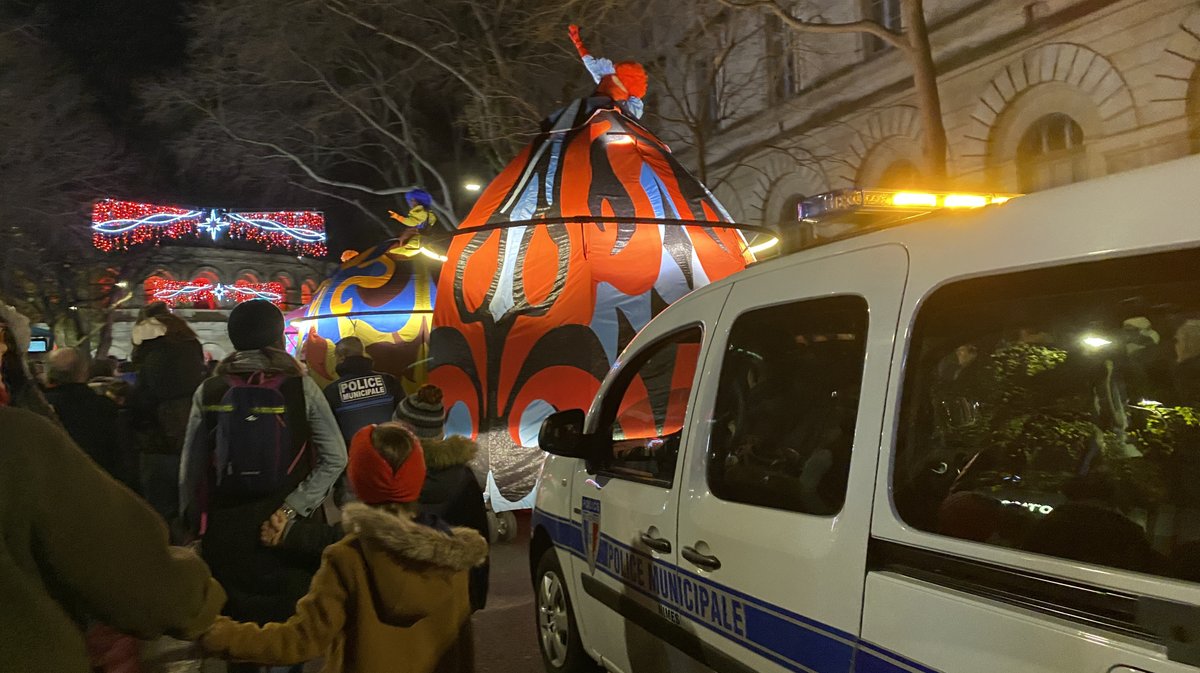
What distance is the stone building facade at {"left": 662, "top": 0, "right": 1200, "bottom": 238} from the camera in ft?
35.7

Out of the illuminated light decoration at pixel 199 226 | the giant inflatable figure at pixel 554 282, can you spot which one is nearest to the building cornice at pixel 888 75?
the giant inflatable figure at pixel 554 282

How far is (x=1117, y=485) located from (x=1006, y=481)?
10.8 inches

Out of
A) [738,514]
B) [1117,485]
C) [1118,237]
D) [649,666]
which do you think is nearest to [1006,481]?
[1117,485]

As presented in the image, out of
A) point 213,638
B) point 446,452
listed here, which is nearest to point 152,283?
point 446,452

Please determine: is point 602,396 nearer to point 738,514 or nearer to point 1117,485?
point 738,514

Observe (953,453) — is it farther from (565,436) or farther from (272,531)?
(272,531)

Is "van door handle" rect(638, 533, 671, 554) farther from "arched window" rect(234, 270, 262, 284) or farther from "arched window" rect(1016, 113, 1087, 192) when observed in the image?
"arched window" rect(234, 270, 262, 284)

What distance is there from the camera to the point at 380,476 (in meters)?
2.42

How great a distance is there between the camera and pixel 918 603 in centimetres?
193

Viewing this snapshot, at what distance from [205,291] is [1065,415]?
3741 centimetres

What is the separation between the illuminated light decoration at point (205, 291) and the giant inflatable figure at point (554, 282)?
2604 cm

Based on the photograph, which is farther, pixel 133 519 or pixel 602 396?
pixel 602 396

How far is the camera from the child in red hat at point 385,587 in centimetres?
227

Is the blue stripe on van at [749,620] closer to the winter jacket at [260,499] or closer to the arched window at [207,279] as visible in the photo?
the winter jacket at [260,499]
